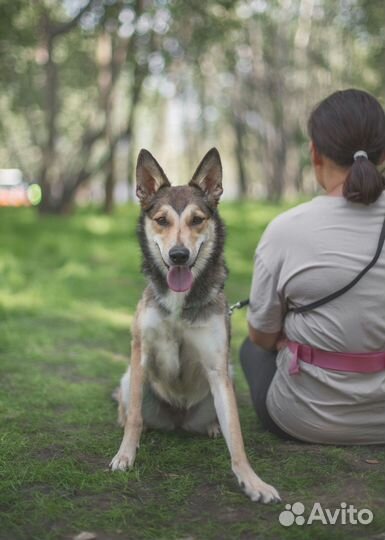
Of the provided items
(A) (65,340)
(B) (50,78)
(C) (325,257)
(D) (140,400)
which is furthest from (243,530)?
(B) (50,78)

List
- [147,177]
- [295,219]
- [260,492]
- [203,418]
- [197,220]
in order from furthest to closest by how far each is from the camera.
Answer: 1. [203,418]
2. [147,177]
3. [197,220]
4. [295,219]
5. [260,492]

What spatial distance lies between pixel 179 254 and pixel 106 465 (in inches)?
47.8

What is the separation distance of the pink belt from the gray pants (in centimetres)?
40

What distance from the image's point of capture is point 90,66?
29.9 meters

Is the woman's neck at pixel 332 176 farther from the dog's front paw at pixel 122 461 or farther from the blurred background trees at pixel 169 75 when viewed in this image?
the blurred background trees at pixel 169 75

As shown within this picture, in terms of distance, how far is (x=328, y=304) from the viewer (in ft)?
12.1

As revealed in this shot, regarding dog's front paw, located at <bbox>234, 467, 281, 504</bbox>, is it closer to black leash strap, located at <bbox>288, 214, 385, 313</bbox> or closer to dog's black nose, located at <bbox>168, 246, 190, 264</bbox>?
black leash strap, located at <bbox>288, 214, 385, 313</bbox>

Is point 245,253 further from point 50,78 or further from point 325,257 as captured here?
point 325,257

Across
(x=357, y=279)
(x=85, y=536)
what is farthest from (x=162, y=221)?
(x=85, y=536)

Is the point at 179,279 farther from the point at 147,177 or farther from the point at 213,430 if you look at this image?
the point at 213,430

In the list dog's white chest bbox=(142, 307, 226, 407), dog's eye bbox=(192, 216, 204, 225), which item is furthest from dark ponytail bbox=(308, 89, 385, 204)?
dog's white chest bbox=(142, 307, 226, 407)

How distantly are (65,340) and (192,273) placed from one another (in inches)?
137

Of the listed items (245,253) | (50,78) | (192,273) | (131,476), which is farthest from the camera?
(50,78)

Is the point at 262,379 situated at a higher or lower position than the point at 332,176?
A: lower
